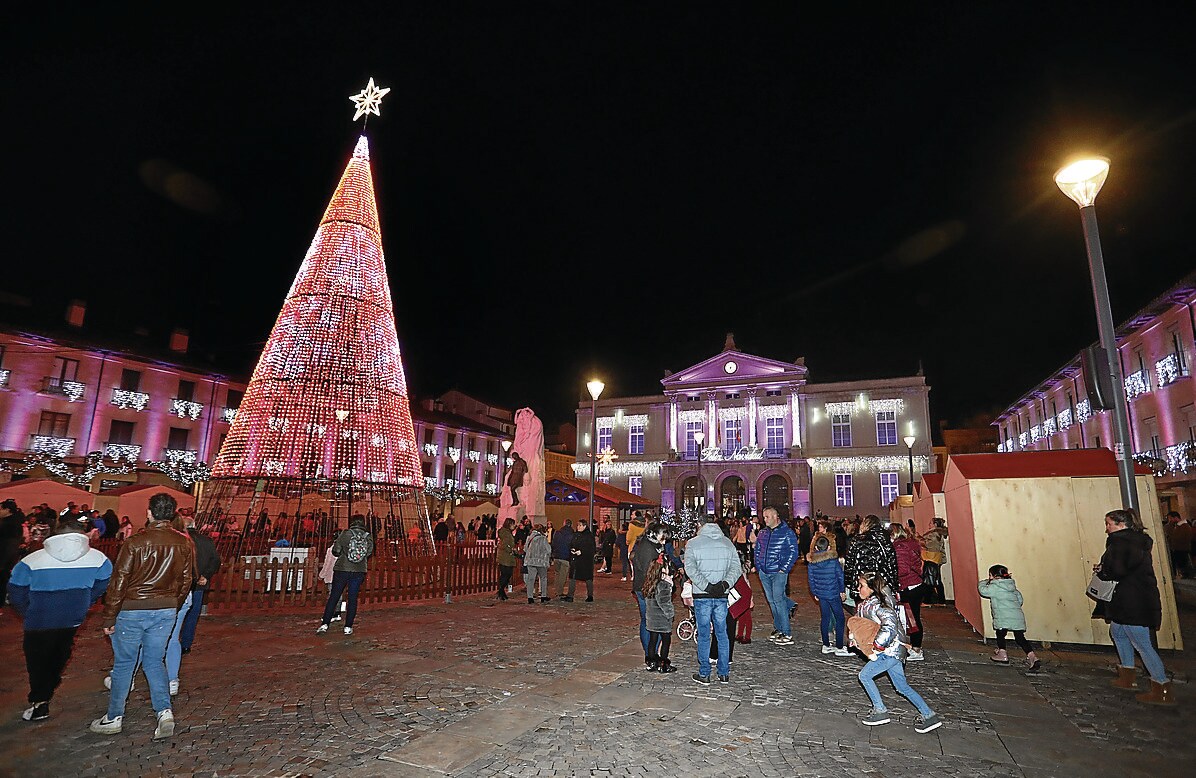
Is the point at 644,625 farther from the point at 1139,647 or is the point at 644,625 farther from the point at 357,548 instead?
the point at 1139,647

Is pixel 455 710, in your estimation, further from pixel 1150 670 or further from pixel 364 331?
pixel 364 331

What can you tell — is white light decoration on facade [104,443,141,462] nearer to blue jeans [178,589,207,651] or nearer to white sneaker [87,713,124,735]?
blue jeans [178,589,207,651]

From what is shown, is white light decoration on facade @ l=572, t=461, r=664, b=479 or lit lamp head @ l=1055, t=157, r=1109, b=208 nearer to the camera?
lit lamp head @ l=1055, t=157, r=1109, b=208

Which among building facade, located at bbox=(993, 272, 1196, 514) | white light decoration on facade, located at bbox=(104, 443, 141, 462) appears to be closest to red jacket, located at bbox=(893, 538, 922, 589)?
building facade, located at bbox=(993, 272, 1196, 514)

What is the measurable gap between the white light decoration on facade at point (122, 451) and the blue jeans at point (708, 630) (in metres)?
36.6

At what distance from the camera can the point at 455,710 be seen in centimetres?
526

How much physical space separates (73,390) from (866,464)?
155 feet

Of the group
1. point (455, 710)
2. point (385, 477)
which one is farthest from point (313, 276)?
point (455, 710)

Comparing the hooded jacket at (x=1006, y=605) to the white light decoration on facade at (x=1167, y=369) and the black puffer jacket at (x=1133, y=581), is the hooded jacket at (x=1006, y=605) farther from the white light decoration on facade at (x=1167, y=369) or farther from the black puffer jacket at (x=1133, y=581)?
the white light decoration on facade at (x=1167, y=369)

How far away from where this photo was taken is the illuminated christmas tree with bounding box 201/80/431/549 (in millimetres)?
12742

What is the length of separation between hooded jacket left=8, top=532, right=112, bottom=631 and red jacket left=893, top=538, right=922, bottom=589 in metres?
8.55

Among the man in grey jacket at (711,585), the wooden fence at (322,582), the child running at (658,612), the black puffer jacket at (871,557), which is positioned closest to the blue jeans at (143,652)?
the child running at (658,612)

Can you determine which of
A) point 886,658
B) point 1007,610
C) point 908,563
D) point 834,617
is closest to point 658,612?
point 886,658

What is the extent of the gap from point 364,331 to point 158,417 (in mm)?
28701
